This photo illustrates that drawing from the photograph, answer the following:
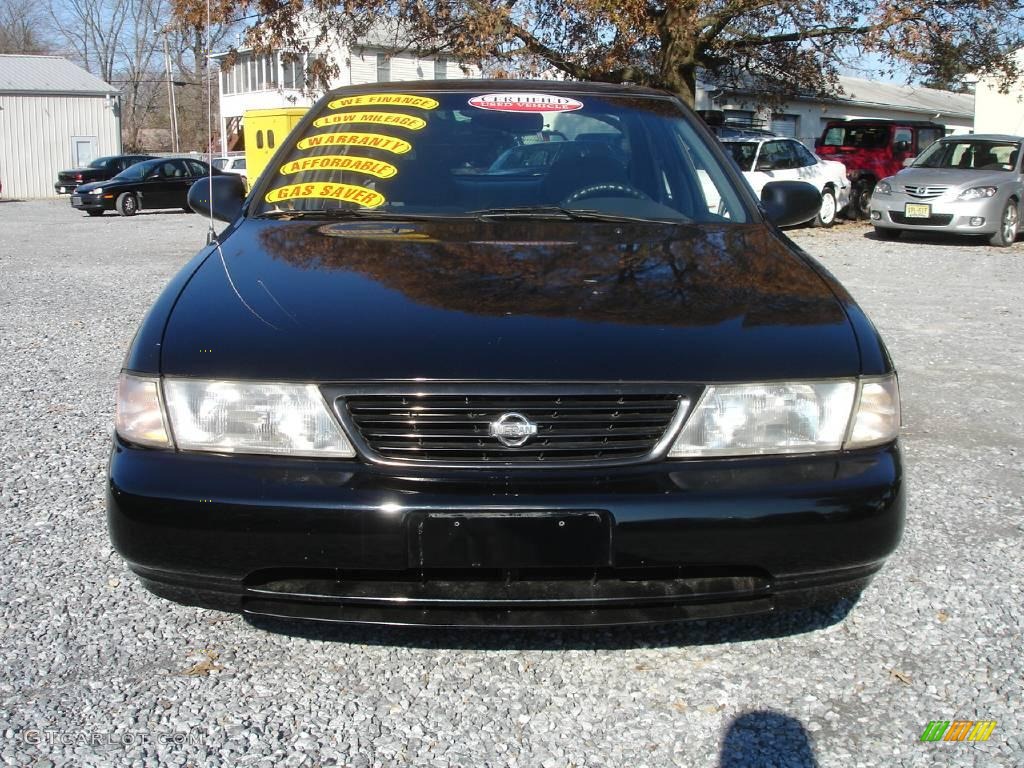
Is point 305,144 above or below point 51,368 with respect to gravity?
above

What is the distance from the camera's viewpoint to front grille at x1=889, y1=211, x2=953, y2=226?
1420cm

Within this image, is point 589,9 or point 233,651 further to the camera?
point 589,9

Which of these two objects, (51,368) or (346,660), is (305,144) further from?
(51,368)

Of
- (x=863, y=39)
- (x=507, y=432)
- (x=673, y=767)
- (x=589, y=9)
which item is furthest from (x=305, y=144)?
(x=863, y=39)

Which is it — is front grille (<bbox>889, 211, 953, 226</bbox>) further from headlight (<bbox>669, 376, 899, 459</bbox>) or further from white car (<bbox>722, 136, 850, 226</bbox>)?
headlight (<bbox>669, 376, 899, 459</bbox>)

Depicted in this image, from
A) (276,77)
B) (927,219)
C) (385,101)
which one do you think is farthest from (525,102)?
(276,77)

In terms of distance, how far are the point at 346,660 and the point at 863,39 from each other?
1558 cm

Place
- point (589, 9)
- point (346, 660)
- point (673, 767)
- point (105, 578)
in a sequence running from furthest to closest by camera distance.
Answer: point (589, 9) < point (105, 578) < point (346, 660) < point (673, 767)

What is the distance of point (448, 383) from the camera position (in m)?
2.19

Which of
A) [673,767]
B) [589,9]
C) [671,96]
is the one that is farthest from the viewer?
[589,9]

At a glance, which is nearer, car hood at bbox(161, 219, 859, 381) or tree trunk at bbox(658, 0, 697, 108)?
car hood at bbox(161, 219, 859, 381)

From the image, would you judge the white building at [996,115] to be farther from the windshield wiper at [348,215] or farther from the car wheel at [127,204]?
the windshield wiper at [348,215]

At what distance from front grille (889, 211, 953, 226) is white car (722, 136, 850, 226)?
65.1 inches

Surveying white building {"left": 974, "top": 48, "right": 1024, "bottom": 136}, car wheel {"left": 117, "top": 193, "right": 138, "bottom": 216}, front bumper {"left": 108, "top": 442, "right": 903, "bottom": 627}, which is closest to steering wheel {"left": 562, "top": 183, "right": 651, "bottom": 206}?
front bumper {"left": 108, "top": 442, "right": 903, "bottom": 627}
